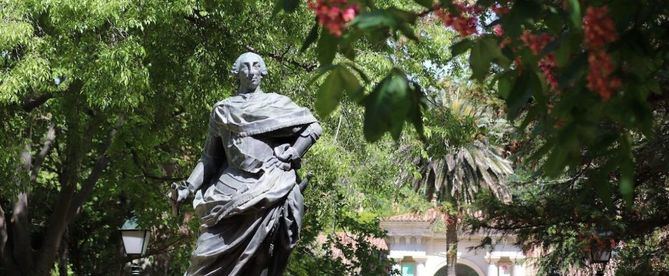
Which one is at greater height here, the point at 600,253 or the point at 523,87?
the point at 600,253

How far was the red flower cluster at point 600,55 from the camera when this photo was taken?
3482mm

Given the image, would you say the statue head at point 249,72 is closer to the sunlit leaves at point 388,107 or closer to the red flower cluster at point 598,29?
the sunlit leaves at point 388,107

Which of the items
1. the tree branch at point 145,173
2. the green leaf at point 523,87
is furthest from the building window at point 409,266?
the green leaf at point 523,87

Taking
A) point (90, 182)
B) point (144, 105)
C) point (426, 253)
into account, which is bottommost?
point (90, 182)

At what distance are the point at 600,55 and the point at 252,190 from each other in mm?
4022

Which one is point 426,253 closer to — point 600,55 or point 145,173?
point 145,173

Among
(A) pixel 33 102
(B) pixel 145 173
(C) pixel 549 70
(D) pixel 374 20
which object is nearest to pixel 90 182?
(B) pixel 145 173

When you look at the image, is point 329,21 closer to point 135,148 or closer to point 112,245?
point 135,148

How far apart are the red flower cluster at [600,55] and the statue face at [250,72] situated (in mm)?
4331

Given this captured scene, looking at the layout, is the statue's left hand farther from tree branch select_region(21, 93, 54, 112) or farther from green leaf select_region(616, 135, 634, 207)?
tree branch select_region(21, 93, 54, 112)

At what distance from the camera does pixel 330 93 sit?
3.74 m

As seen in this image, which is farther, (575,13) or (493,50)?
(493,50)

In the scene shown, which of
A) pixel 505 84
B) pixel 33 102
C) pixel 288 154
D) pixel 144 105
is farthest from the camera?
pixel 33 102

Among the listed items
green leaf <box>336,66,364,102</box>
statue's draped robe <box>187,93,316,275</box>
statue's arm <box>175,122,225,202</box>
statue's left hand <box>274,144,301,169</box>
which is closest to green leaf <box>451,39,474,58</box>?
green leaf <box>336,66,364,102</box>
